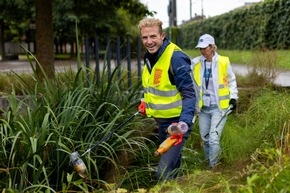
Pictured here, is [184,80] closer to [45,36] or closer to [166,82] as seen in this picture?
[166,82]

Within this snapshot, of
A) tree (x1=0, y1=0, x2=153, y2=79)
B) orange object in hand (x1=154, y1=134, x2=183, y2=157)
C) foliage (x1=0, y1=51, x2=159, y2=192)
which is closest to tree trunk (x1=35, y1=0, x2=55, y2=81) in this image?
tree (x1=0, y1=0, x2=153, y2=79)

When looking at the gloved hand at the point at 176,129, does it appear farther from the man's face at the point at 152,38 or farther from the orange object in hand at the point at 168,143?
the man's face at the point at 152,38

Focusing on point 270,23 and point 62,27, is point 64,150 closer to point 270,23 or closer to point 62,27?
point 270,23

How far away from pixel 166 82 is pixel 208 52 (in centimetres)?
149

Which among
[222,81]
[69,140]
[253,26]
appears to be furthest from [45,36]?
[253,26]

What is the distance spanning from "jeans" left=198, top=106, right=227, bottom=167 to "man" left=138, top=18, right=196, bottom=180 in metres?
1.18

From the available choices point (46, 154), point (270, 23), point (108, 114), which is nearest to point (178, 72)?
point (46, 154)

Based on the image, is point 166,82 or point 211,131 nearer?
point 166,82

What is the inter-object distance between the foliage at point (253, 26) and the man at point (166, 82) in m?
10.5


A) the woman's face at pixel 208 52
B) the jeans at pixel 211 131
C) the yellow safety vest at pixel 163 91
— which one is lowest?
the jeans at pixel 211 131

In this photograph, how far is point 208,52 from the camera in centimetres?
550

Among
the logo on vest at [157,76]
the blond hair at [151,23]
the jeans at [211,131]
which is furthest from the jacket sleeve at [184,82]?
the jeans at [211,131]

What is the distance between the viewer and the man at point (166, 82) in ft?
13.2

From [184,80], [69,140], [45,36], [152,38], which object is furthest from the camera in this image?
[45,36]
